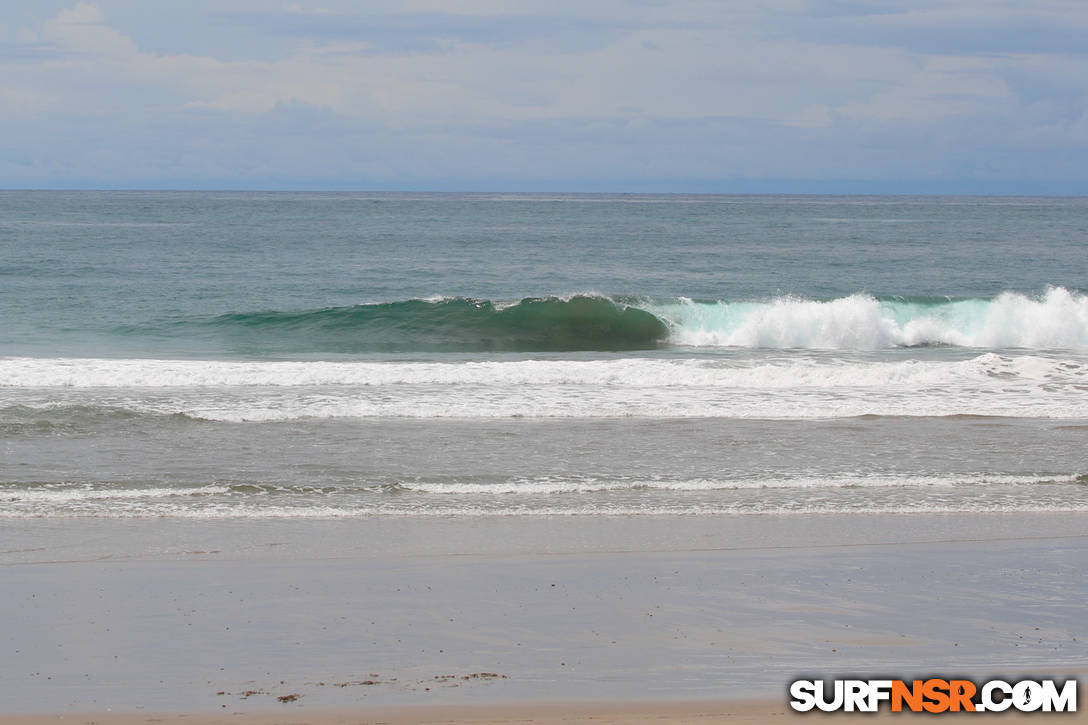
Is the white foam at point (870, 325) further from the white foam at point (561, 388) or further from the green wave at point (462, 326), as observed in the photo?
the white foam at point (561, 388)

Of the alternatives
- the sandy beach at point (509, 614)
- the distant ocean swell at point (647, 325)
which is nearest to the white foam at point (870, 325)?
the distant ocean swell at point (647, 325)

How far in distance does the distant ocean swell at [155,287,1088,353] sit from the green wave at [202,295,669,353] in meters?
0.03

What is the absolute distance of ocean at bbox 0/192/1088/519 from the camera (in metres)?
10.2

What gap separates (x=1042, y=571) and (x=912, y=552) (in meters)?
0.92

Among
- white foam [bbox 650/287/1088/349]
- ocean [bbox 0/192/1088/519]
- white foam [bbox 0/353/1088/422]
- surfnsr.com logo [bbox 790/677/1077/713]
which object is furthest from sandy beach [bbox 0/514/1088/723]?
white foam [bbox 650/287/1088/349]

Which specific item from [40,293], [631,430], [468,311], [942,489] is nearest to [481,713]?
[942,489]

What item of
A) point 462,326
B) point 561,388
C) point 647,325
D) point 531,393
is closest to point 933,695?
point 531,393

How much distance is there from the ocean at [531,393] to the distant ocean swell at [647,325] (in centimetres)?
8

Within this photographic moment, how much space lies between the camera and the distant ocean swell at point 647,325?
79.9 feet

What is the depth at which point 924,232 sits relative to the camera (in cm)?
6675

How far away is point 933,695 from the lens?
17.9ft

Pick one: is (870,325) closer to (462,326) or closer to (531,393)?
(462,326)

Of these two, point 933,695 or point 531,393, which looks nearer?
point 933,695

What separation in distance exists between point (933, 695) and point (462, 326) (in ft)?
70.2
